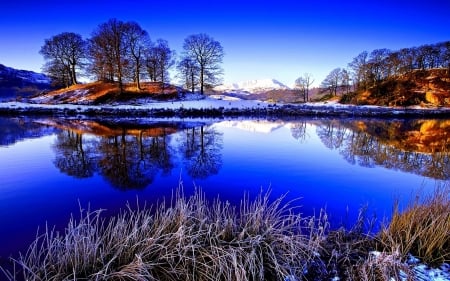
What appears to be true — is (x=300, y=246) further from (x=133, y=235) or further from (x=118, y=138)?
(x=118, y=138)

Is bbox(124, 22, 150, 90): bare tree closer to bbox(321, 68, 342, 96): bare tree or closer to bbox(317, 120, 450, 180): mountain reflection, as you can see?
bbox(317, 120, 450, 180): mountain reflection

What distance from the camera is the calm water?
6758mm

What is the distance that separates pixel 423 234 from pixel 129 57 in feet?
156

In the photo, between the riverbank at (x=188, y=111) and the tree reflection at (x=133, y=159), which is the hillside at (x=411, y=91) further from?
the tree reflection at (x=133, y=159)

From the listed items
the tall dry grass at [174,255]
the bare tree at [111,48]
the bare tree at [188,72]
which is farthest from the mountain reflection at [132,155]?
the bare tree at [188,72]

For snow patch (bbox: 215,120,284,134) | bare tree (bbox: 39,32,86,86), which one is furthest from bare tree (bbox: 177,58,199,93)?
snow patch (bbox: 215,120,284,134)

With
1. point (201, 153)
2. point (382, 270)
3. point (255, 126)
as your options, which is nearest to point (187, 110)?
point (255, 126)

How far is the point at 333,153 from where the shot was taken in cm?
1395

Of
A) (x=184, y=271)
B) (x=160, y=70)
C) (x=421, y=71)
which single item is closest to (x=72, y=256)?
(x=184, y=271)

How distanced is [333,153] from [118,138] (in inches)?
484

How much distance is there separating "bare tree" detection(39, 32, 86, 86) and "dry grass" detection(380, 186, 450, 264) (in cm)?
5607

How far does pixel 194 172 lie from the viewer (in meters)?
9.95

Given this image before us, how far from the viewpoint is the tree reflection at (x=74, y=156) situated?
981cm

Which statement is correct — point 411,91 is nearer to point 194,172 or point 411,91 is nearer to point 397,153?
point 397,153
